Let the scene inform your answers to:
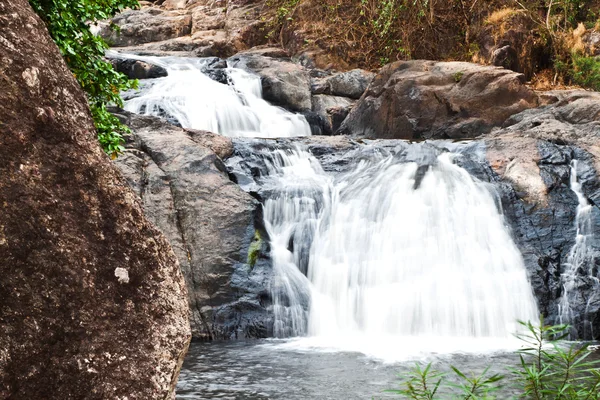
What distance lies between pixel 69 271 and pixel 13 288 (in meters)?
0.20

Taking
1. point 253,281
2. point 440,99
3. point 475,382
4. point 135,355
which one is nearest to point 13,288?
point 135,355

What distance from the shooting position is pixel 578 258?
8.82 m

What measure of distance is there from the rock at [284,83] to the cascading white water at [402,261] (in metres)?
5.62

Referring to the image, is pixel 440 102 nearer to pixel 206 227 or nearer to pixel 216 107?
pixel 216 107

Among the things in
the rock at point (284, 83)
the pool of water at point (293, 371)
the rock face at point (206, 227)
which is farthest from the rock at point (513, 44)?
the pool of water at point (293, 371)

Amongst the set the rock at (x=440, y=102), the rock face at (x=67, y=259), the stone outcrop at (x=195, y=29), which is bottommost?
the rock face at (x=67, y=259)

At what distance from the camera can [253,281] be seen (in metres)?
8.77

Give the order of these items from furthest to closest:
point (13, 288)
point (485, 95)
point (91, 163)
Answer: point (485, 95) < point (91, 163) < point (13, 288)

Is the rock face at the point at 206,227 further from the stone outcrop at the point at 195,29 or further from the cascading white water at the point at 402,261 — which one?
the stone outcrop at the point at 195,29

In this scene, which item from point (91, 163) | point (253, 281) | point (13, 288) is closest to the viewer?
point (13, 288)

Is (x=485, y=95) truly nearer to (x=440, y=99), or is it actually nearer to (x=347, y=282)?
(x=440, y=99)

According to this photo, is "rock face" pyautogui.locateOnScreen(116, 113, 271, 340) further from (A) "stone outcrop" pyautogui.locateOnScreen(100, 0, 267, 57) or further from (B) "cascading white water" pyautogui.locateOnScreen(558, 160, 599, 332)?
(A) "stone outcrop" pyautogui.locateOnScreen(100, 0, 267, 57)

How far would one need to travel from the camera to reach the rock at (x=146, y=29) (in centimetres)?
2219

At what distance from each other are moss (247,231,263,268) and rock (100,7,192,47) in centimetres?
1503
